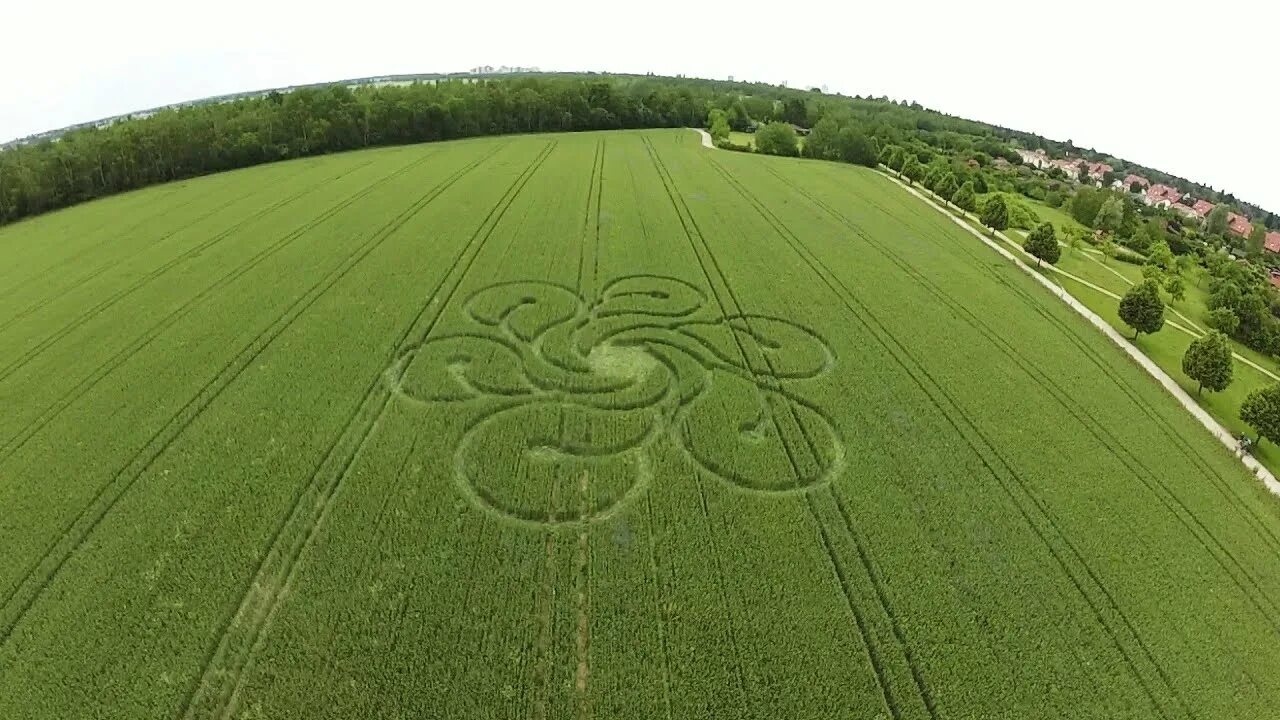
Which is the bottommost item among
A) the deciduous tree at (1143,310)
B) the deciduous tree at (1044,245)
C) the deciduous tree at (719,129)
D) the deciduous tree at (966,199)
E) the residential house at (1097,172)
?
the residential house at (1097,172)

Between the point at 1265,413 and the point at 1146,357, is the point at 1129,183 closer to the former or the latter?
the point at 1146,357

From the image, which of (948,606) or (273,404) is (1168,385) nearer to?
(948,606)

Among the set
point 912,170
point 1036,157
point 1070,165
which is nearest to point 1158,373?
point 912,170

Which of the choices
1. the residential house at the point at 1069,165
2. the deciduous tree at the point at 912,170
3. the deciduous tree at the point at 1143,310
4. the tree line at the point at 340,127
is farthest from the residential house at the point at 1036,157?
the deciduous tree at the point at 1143,310

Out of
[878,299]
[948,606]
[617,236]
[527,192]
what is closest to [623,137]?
[527,192]

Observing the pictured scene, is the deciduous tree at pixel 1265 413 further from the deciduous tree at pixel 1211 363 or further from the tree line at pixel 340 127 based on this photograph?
the tree line at pixel 340 127

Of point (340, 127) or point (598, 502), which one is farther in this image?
point (340, 127)
